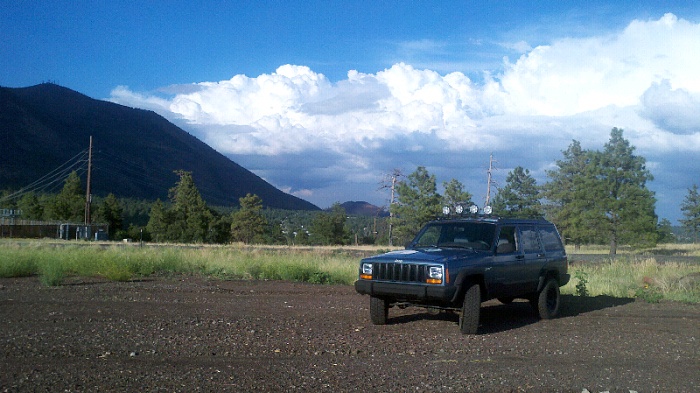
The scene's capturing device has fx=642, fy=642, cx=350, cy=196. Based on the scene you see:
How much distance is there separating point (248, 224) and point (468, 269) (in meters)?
61.5

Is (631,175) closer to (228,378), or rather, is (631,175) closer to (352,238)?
(352,238)

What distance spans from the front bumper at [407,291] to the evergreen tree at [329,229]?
5879cm

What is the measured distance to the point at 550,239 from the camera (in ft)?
42.3

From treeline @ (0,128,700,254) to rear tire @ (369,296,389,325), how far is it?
25238mm

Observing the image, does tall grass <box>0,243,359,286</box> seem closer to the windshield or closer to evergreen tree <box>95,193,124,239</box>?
the windshield

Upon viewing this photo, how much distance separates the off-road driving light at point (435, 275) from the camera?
9.78 m

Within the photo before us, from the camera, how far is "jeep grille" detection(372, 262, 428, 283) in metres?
10.0

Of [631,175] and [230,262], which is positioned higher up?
[631,175]

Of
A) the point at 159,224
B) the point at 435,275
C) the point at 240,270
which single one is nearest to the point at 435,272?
the point at 435,275

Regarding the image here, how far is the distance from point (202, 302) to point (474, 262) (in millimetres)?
5755

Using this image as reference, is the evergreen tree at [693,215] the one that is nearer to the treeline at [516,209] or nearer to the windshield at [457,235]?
the treeline at [516,209]

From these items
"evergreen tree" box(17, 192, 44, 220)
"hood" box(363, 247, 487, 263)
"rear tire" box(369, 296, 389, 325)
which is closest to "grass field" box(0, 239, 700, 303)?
"hood" box(363, 247, 487, 263)

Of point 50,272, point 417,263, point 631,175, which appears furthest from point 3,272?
point 631,175

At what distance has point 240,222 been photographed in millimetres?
70438
